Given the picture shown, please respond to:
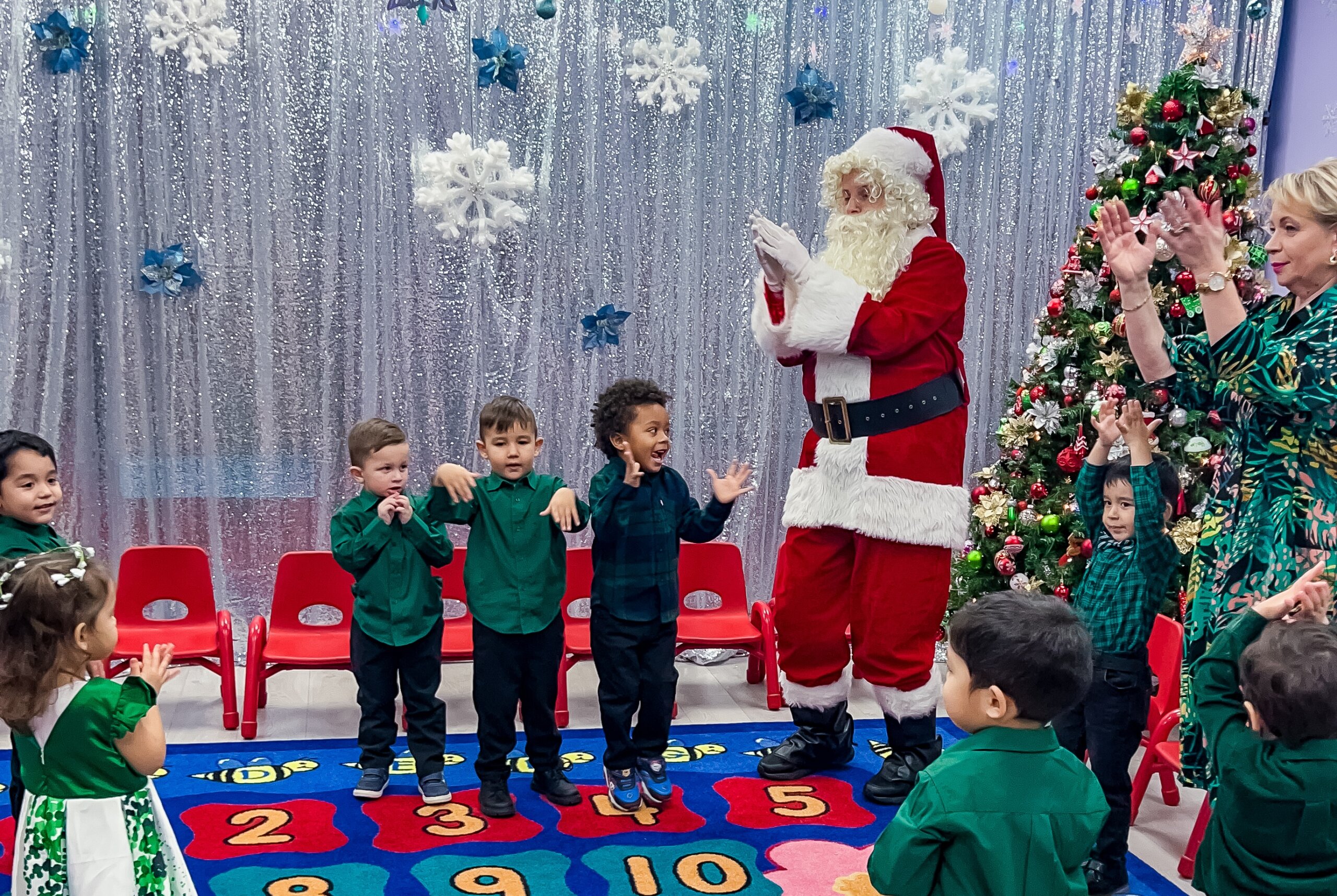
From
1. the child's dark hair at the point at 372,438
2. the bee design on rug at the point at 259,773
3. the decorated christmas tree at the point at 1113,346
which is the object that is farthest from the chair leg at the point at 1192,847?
the bee design on rug at the point at 259,773

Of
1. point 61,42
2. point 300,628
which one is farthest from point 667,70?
point 300,628

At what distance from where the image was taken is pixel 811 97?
4973 millimetres

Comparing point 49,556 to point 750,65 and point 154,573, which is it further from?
point 750,65

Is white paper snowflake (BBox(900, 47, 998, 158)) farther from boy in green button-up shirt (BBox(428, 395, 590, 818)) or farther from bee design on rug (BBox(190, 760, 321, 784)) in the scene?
bee design on rug (BBox(190, 760, 321, 784))

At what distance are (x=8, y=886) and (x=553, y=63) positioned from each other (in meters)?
3.57

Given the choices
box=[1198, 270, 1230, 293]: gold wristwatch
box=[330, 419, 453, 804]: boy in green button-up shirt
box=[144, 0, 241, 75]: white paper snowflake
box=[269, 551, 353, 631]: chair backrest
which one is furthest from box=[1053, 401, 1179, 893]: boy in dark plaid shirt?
box=[144, 0, 241, 75]: white paper snowflake

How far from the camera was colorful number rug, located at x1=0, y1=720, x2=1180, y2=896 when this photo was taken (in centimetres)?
282

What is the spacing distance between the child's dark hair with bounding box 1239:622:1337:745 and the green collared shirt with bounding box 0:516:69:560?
8.21ft

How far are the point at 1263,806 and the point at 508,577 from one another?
6.50ft

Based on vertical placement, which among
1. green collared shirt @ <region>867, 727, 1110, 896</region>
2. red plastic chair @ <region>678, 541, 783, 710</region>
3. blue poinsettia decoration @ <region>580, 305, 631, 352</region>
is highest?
blue poinsettia decoration @ <region>580, 305, 631, 352</region>

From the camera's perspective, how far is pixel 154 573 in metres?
4.29

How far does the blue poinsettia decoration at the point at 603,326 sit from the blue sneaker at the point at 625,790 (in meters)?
2.13

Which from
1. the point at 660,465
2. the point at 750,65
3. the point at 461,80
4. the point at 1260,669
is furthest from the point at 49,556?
the point at 750,65

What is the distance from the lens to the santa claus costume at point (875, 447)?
133 inches
